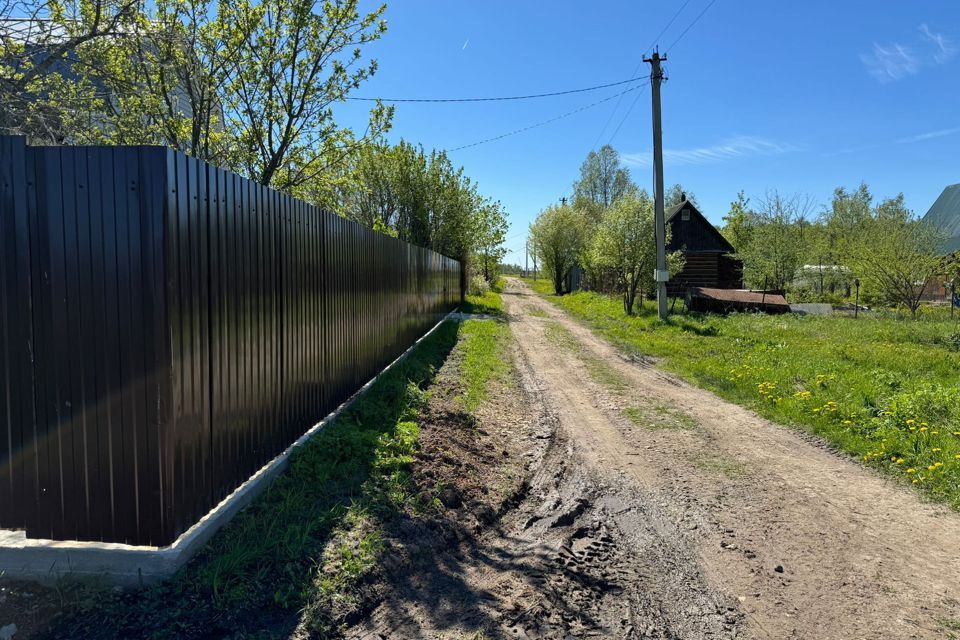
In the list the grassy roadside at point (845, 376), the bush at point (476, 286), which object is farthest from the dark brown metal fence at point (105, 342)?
the bush at point (476, 286)

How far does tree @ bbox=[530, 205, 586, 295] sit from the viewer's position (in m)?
42.6

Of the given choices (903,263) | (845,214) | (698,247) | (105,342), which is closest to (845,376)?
(105,342)

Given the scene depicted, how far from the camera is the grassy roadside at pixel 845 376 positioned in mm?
5172

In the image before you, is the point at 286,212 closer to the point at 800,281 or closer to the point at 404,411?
the point at 404,411

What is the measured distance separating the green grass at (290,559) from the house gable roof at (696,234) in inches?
1101

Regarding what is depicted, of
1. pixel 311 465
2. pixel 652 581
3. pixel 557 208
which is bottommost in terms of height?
pixel 652 581

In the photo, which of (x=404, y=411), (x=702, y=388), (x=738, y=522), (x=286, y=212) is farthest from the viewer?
(x=702, y=388)

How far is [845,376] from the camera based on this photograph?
7957mm

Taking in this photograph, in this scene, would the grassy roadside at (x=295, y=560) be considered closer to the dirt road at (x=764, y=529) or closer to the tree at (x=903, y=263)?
the dirt road at (x=764, y=529)

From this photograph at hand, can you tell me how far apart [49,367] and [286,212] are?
216cm

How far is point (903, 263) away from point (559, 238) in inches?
1022

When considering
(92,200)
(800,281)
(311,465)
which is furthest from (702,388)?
(800,281)

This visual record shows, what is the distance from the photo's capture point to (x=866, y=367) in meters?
8.84

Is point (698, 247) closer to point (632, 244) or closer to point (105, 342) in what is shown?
point (632, 244)
